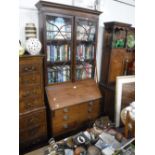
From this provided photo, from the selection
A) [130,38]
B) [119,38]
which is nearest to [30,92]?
[119,38]

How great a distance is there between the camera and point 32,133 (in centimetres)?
194

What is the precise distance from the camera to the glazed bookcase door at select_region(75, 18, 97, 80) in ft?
7.40

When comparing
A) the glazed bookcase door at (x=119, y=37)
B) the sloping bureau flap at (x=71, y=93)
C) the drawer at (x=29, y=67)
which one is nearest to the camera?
the drawer at (x=29, y=67)

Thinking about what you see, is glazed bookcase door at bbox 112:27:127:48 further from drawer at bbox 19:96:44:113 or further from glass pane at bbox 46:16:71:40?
drawer at bbox 19:96:44:113

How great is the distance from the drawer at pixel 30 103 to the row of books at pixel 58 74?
12.5 inches

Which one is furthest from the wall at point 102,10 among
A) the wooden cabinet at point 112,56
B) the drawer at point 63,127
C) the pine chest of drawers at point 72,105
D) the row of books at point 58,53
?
the drawer at point 63,127

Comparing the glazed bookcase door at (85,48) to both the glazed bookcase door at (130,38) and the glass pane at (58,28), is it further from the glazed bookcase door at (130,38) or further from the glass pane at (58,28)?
the glazed bookcase door at (130,38)

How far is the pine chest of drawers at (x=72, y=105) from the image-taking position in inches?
80.6

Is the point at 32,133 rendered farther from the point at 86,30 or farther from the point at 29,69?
the point at 86,30

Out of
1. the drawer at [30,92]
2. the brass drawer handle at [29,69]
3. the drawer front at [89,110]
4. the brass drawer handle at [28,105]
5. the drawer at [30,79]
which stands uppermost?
the brass drawer handle at [29,69]

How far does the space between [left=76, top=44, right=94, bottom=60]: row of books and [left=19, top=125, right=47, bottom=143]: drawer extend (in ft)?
3.81

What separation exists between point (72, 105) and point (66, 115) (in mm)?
167
